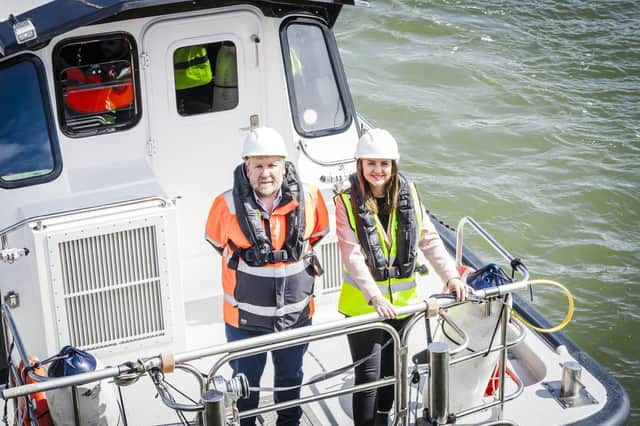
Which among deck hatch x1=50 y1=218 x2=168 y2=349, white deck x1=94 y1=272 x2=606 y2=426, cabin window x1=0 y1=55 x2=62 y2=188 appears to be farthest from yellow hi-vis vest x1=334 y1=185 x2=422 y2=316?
cabin window x1=0 y1=55 x2=62 y2=188

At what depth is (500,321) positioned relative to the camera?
14.3 ft

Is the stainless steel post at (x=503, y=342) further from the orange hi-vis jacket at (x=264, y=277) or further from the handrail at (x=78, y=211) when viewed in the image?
the handrail at (x=78, y=211)

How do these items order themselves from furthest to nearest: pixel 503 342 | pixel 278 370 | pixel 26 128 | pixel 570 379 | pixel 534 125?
pixel 534 125
pixel 26 128
pixel 570 379
pixel 278 370
pixel 503 342

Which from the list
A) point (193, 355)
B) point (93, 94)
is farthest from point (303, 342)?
point (93, 94)

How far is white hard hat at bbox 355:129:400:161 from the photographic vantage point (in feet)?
13.4

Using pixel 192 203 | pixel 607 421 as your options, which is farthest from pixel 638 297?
pixel 192 203

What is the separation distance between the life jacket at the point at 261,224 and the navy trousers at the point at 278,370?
377 millimetres

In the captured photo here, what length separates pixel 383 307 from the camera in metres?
4.00

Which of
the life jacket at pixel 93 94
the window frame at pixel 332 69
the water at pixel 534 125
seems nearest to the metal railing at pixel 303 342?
the life jacket at pixel 93 94

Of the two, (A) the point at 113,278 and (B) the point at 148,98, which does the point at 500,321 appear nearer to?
(A) the point at 113,278

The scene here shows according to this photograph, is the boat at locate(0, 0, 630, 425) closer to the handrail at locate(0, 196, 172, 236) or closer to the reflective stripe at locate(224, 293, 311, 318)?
the handrail at locate(0, 196, 172, 236)

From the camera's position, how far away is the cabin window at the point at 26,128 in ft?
16.6

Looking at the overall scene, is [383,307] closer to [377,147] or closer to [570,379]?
[377,147]

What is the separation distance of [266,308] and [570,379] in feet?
5.68
